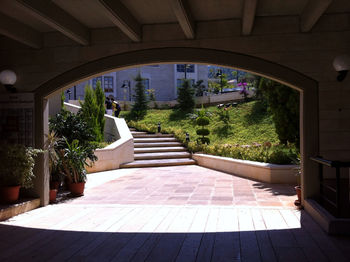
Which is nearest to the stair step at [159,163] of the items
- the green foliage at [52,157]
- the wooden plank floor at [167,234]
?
the green foliage at [52,157]

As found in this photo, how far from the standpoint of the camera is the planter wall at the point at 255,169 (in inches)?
309

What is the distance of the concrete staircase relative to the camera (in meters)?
11.7

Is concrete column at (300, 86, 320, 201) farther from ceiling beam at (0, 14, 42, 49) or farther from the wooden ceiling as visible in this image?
ceiling beam at (0, 14, 42, 49)

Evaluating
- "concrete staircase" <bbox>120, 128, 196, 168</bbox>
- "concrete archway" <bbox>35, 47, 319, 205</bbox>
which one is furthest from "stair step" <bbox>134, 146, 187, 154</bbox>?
"concrete archway" <bbox>35, 47, 319, 205</bbox>

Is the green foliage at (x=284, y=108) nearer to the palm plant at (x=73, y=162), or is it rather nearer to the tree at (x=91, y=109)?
the palm plant at (x=73, y=162)

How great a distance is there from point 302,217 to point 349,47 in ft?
8.26

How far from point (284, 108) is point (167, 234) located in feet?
20.1

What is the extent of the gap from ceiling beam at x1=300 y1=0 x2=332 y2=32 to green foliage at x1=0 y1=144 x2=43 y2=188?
14.6 ft

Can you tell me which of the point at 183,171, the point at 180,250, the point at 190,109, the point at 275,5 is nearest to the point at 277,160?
the point at 183,171

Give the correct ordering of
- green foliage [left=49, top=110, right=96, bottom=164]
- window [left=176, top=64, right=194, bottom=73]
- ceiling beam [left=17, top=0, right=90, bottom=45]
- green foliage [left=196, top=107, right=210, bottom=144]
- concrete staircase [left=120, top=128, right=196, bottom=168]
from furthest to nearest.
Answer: window [left=176, top=64, right=194, bottom=73]
green foliage [left=196, top=107, right=210, bottom=144]
concrete staircase [left=120, top=128, right=196, bottom=168]
green foliage [left=49, top=110, right=96, bottom=164]
ceiling beam [left=17, top=0, right=90, bottom=45]

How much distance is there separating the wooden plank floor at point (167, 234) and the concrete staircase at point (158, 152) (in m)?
5.80

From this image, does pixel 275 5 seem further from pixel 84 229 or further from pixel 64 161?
pixel 64 161

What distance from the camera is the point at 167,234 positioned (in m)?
4.14

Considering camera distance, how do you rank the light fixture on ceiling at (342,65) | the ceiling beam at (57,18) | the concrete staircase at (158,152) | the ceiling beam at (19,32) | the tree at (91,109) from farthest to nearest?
the tree at (91,109), the concrete staircase at (158,152), the ceiling beam at (19,32), the light fixture on ceiling at (342,65), the ceiling beam at (57,18)
